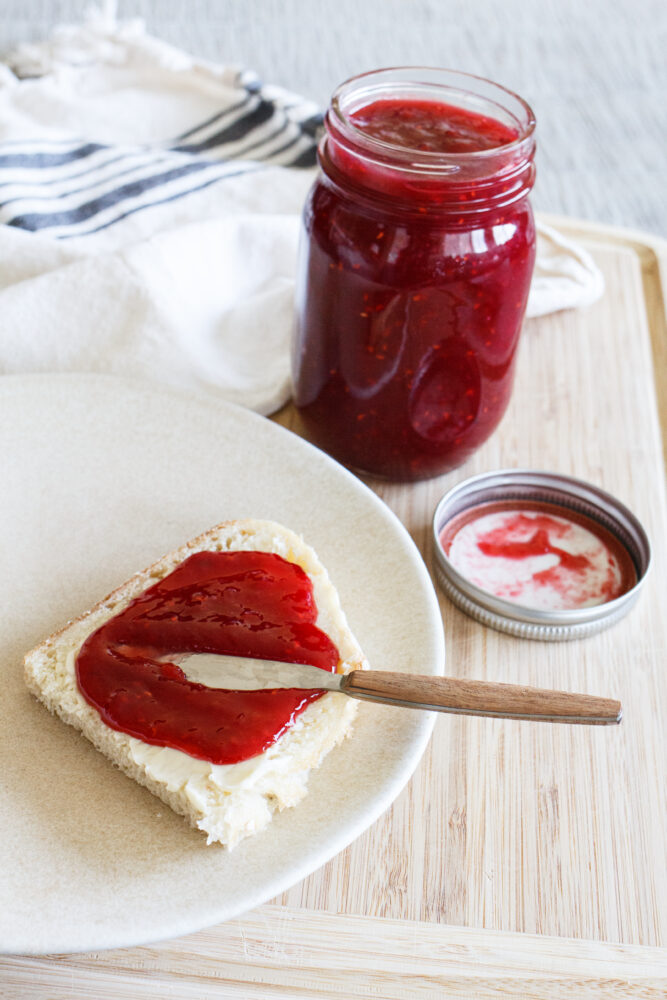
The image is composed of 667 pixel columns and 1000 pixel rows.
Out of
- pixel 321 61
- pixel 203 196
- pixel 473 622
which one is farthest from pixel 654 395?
pixel 321 61

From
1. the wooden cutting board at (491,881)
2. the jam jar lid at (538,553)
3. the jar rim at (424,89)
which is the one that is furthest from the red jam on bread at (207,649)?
the jar rim at (424,89)

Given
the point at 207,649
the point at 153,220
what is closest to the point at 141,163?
the point at 153,220

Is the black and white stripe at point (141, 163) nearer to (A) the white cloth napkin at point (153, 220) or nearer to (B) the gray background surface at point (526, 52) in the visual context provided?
(A) the white cloth napkin at point (153, 220)

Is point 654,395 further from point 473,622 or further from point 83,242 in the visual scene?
point 83,242

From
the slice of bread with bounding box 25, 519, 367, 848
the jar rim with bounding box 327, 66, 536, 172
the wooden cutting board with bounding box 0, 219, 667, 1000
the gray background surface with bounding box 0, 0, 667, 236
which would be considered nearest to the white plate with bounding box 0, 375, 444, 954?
the slice of bread with bounding box 25, 519, 367, 848

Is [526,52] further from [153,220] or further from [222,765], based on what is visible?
[222,765]
